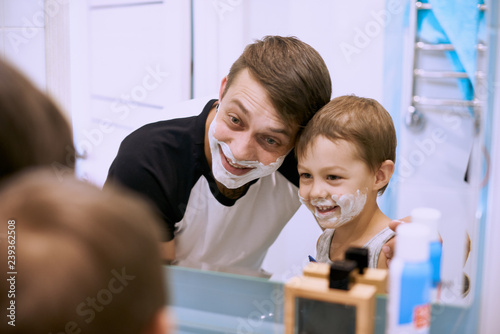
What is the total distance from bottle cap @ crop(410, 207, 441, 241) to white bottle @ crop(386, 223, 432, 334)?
0.14ft

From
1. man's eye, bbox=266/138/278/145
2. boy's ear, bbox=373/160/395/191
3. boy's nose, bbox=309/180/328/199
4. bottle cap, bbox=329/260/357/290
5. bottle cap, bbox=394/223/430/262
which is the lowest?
bottle cap, bbox=329/260/357/290

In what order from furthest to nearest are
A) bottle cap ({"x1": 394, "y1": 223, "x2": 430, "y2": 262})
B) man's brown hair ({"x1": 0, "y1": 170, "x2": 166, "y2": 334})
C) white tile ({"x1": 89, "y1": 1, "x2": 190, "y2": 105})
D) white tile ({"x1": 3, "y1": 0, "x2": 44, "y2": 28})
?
white tile ({"x1": 3, "y1": 0, "x2": 44, "y2": 28}), white tile ({"x1": 89, "y1": 1, "x2": 190, "y2": 105}), bottle cap ({"x1": 394, "y1": 223, "x2": 430, "y2": 262}), man's brown hair ({"x1": 0, "y1": 170, "x2": 166, "y2": 334})

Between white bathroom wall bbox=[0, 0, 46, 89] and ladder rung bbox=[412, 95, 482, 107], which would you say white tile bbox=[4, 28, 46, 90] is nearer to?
white bathroom wall bbox=[0, 0, 46, 89]

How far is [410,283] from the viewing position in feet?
2.56

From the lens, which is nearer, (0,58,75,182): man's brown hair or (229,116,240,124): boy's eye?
(0,58,75,182): man's brown hair

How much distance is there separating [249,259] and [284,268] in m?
0.08

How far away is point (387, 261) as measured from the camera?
902mm

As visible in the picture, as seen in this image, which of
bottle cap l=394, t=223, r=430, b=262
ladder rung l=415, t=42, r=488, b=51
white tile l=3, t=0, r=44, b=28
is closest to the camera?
bottle cap l=394, t=223, r=430, b=262

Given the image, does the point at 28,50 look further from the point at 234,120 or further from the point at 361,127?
the point at 361,127

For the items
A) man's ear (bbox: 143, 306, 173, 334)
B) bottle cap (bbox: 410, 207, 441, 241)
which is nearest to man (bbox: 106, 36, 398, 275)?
bottle cap (bbox: 410, 207, 441, 241)

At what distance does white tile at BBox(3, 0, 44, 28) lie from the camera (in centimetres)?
119

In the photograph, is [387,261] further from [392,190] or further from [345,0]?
[345,0]

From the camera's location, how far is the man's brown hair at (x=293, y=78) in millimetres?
940

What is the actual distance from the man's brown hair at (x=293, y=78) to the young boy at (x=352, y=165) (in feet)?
0.09
